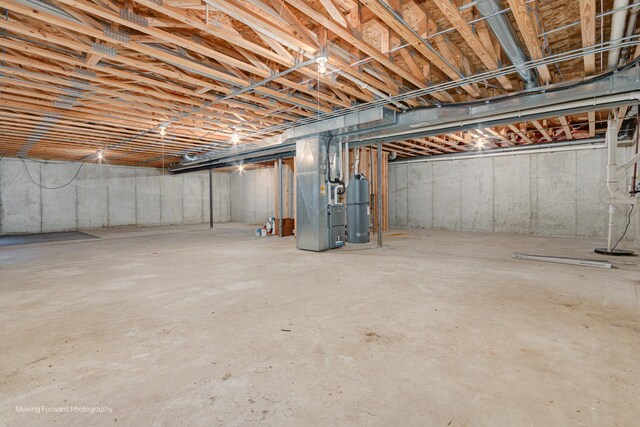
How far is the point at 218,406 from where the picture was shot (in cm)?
153

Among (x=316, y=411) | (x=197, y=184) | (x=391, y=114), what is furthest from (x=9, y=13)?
(x=197, y=184)

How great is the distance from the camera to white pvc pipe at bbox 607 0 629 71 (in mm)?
2459

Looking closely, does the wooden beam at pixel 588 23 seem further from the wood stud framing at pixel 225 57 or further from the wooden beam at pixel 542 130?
the wooden beam at pixel 542 130

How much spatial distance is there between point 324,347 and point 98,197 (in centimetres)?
1246

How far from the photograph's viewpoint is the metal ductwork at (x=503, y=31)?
8.19 feet

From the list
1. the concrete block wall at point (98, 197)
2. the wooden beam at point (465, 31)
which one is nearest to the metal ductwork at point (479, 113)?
the wooden beam at point (465, 31)

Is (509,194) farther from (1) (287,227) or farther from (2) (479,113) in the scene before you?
(1) (287,227)

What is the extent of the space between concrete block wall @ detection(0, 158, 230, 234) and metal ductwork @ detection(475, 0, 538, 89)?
12905mm

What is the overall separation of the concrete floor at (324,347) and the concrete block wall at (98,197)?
7864 millimetres

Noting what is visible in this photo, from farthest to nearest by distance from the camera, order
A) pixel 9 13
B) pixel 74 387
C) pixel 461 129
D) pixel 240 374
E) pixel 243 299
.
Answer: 1. pixel 461 129
2. pixel 243 299
3. pixel 9 13
4. pixel 240 374
5. pixel 74 387

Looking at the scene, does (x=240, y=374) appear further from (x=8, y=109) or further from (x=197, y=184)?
(x=197, y=184)

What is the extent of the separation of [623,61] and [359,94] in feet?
10.3

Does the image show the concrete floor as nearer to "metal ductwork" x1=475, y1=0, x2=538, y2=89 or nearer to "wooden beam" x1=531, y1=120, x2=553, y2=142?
"metal ductwork" x1=475, y1=0, x2=538, y2=89

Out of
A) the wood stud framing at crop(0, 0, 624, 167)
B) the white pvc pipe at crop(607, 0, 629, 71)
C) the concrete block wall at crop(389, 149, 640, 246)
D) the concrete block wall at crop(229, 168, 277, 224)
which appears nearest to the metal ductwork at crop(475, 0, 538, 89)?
the wood stud framing at crop(0, 0, 624, 167)
